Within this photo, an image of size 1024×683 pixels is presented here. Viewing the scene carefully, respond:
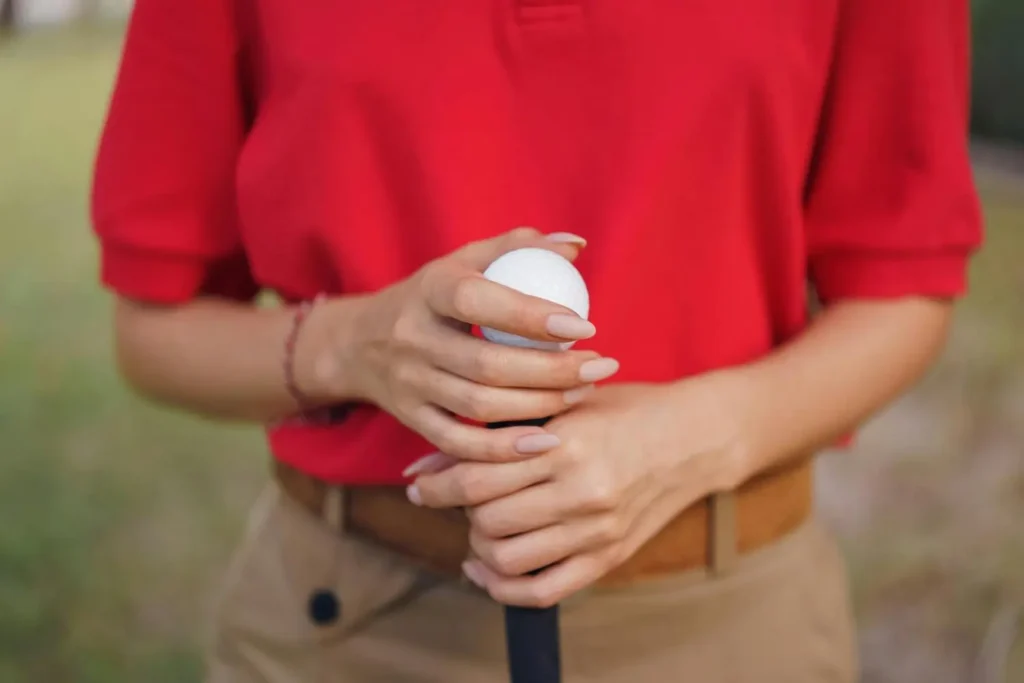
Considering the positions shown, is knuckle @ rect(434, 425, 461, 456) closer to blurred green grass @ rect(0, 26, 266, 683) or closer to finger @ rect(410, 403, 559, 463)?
finger @ rect(410, 403, 559, 463)

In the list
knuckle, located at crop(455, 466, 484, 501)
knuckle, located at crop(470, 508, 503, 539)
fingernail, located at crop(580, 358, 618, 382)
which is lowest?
knuckle, located at crop(470, 508, 503, 539)

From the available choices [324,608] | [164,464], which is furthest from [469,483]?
[164,464]

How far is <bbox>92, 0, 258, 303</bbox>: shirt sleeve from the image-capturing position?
20.6 inches

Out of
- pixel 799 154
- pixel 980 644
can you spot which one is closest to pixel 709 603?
pixel 799 154

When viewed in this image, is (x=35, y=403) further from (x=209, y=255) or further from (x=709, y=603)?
(x=709, y=603)

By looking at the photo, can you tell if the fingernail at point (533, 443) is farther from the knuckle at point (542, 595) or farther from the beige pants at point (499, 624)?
the beige pants at point (499, 624)

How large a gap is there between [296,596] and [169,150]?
0.30m

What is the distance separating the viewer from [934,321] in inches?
23.1

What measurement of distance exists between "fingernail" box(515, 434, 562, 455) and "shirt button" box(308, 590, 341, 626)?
0.76 feet

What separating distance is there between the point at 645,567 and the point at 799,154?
0.27 meters

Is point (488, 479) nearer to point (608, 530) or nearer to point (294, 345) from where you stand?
point (608, 530)

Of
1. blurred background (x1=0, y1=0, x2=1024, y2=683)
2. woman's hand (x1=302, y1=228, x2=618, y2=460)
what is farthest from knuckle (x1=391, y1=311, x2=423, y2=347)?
blurred background (x1=0, y1=0, x2=1024, y2=683)

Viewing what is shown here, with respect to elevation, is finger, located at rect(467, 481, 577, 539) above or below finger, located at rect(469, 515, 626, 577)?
above

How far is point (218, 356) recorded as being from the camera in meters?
0.57
